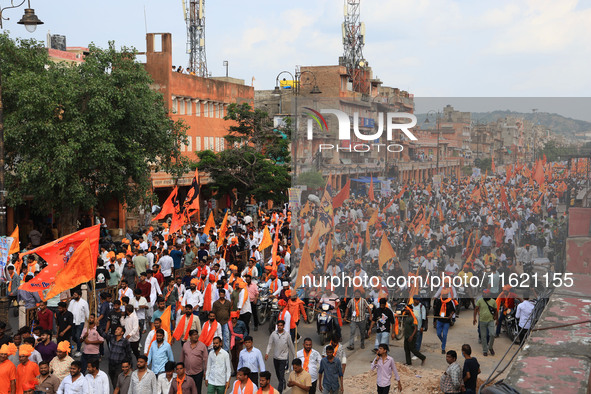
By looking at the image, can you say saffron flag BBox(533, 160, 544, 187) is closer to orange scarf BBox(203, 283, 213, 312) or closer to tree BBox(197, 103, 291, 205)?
orange scarf BBox(203, 283, 213, 312)

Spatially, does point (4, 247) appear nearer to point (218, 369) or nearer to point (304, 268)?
point (304, 268)

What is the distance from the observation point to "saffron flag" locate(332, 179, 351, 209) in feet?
41.0

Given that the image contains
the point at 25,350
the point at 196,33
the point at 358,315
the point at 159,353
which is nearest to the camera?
the point at 25,350

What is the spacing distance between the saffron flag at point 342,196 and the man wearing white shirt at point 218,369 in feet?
12.8

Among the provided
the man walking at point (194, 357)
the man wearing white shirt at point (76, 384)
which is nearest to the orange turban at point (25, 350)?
the man wearing white shirt at point (76, 384)

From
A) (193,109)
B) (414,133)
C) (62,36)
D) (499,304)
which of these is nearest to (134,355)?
(414,133)

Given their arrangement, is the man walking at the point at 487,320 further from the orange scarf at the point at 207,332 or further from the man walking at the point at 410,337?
the orange scarf at the point at 207,332

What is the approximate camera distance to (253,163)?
36.0 meters

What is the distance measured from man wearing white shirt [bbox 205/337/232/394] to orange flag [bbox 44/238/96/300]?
3.03 meters

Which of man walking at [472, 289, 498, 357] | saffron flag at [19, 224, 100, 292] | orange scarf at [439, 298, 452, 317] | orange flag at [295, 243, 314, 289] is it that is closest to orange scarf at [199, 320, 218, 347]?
orange flag at [295, 243, 314, 289]

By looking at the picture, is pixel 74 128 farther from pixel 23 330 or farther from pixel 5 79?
pixel 23 330

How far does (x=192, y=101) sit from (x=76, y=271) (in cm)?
3191

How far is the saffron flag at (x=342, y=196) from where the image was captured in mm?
12500

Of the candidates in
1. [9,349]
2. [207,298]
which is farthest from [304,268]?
[9,349]
